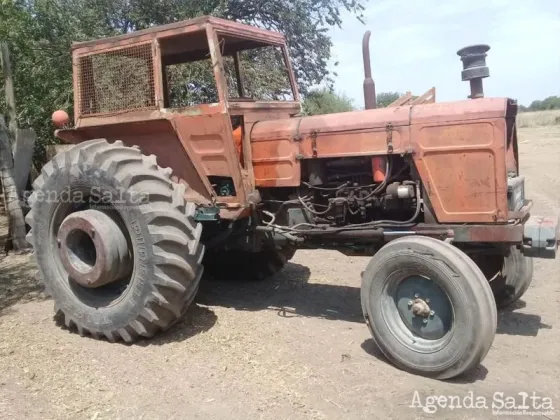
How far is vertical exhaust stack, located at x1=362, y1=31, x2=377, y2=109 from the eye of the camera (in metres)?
4.55

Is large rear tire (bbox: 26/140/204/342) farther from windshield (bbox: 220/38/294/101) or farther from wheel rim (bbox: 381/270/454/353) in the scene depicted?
wheel rim (bbox: 381/270/454/353)

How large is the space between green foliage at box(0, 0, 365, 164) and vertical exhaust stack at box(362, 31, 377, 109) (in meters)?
6.62

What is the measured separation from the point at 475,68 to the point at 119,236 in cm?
301

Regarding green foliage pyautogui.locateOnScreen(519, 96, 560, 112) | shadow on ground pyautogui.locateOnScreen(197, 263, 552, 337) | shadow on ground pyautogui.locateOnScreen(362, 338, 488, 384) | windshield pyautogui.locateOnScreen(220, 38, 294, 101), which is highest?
green foliage pyautogui.locateOnScreen(519, 96, 560, 112)

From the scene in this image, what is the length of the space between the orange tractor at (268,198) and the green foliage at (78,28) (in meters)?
6.06

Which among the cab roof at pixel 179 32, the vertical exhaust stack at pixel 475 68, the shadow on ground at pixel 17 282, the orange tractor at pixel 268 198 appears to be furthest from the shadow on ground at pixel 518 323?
the shadow on ground at pixel 17 282

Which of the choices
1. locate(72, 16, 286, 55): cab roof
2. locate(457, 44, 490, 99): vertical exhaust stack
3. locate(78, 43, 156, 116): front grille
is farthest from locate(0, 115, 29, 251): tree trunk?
locate(457, 44, 490, 99): vertical exhaust stack

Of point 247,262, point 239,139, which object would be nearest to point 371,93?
point 239,139

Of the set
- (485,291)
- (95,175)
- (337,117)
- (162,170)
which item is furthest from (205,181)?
(485,291)

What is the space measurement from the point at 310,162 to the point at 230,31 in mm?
1292

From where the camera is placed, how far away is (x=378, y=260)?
3984mm

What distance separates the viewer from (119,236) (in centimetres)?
455

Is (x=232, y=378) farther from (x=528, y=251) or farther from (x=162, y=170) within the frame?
(x=528, y=251)

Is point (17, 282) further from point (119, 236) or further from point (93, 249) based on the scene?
point (119, 236)
